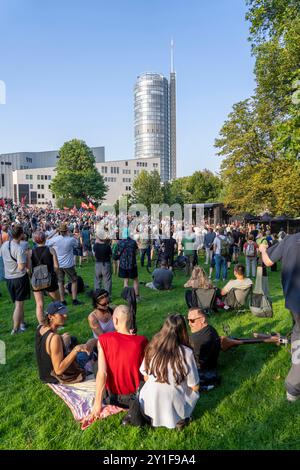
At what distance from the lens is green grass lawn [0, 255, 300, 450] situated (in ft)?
10.5

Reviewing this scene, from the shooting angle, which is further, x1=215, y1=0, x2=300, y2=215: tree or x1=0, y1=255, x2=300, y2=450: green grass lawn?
x1=215, y1=0, x2=300, y2=215: tree

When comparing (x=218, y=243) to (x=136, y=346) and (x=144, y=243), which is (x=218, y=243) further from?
(x=136, y=346)

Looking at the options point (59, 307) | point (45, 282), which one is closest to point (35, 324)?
point (45, 282)

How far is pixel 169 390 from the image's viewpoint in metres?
3.26

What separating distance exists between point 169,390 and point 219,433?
0.67 meters

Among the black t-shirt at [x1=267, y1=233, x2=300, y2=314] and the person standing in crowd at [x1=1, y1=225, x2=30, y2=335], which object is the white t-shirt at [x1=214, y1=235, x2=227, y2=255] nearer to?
the person standing in crowd at [x1=1, y1=225, x2=30, y2=335]

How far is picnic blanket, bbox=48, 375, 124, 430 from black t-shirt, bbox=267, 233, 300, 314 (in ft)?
7.54

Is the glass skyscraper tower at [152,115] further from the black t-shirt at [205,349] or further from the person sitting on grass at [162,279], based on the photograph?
the black t-shirt at [205,349]

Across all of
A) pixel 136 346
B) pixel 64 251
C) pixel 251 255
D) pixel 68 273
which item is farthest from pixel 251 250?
pixel 136 346

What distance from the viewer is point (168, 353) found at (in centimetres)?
327

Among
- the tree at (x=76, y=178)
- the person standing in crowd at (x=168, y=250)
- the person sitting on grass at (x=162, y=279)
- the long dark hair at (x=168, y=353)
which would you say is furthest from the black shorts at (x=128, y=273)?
the tree at (x=76, y=178)

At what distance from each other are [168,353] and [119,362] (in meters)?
0.62

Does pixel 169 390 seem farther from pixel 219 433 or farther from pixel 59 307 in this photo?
pixel 59 307

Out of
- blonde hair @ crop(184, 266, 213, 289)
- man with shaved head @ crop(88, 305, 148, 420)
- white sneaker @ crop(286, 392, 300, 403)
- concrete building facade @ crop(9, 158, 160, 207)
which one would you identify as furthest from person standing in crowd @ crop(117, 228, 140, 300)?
concrete building facade @ crop(9, 158, 160, 207)
